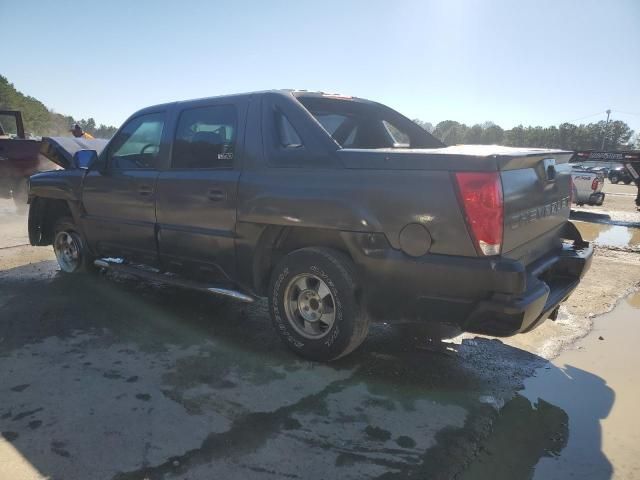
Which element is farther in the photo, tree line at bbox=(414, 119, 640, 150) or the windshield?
tree line at bbox=(414, 119, 640, 150)

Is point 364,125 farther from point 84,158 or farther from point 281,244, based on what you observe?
point 84,158

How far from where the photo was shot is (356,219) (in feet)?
9.85

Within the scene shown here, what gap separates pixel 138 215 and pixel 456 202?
9.83 ft

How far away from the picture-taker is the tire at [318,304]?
10.4 feet

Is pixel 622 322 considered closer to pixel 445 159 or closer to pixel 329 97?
pixel 445 159

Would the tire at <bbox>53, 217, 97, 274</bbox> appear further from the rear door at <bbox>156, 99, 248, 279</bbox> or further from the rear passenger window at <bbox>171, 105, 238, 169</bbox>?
the rear passenger window at <bbox>171, 105, 238, 169</bbox>

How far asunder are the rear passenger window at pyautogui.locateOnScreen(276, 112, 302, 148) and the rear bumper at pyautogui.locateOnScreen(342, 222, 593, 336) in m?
0.90

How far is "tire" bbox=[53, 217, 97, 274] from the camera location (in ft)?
17.9

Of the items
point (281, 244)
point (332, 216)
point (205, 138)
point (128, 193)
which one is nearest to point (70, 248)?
point (128, 193)

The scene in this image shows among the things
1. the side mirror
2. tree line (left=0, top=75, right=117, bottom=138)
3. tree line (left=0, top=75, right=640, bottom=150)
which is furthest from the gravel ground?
tree line (left=0, top=75, right=640, bottom=150)

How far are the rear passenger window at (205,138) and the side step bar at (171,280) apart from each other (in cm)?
97

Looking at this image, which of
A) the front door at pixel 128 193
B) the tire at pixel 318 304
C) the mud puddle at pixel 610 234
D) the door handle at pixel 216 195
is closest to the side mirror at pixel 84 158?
the front door at pixel 128 193

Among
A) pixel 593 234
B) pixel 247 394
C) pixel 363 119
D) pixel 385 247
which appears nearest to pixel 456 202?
pixel 385 247

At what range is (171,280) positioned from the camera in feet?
13.6
